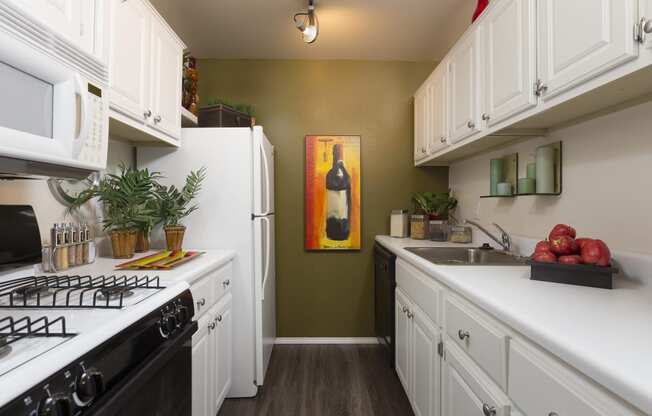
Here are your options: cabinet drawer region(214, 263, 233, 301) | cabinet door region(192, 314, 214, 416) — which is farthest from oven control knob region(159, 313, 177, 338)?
cabinet drawer region(214, 263, 233, 301)

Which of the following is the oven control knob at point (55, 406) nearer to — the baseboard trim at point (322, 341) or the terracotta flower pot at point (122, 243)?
the terracotta flower pot at point (122, 243)

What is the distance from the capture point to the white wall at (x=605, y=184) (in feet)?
3.91

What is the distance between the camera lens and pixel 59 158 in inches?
35.7

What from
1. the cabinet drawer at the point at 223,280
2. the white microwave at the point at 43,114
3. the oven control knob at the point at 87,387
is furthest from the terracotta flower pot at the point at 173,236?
the oven control knob at the point at 87,387

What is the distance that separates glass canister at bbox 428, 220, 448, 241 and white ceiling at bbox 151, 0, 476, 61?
1.48 m

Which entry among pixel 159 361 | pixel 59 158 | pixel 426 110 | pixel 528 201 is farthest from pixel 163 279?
pixel 426 110

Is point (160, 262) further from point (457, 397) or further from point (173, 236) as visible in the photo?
point (457, 397)

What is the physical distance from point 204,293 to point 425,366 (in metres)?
1.14

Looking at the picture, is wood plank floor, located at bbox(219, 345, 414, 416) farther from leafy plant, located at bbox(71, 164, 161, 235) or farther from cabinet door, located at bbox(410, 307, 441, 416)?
leafy plant, located at bbox(71, 164, 161, 235)

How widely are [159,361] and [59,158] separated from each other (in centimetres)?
64

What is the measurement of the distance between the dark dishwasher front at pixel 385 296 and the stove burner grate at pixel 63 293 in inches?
62.1

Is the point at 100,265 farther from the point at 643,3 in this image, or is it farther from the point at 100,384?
the point at 643,3

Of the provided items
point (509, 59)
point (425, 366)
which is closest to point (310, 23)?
point (509, 59)

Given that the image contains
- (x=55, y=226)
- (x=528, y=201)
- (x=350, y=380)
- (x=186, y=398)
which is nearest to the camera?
(x=186, y=398)
